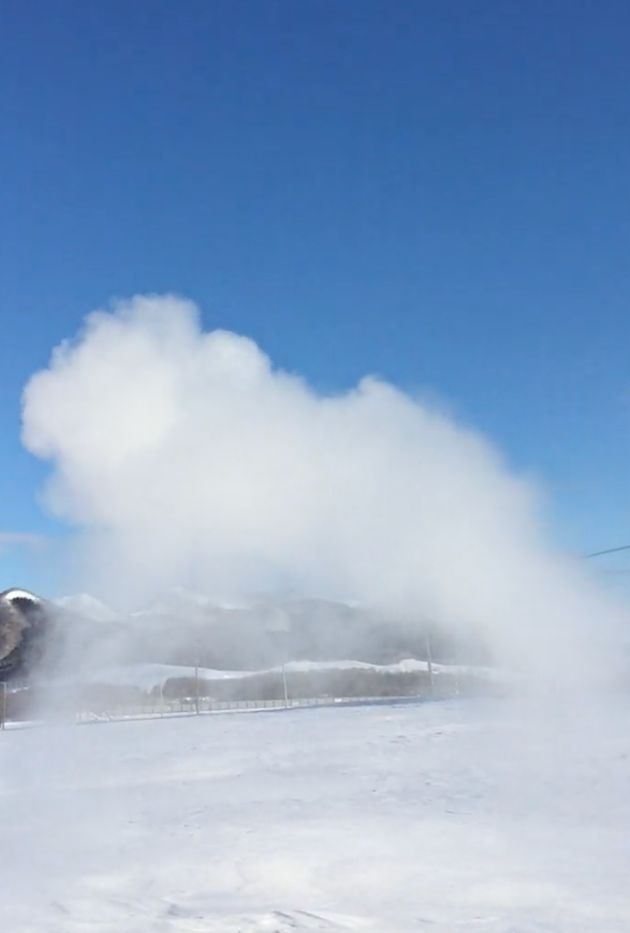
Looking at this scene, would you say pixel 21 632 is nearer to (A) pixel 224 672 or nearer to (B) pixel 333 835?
(A) pixel 224 672

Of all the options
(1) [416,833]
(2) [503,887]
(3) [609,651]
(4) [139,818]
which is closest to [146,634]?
(3) [609,651]

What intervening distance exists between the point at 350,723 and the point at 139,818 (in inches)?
452

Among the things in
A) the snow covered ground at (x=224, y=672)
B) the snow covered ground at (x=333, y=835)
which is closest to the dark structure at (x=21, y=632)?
the snow covered ground at (x=224, y=672)

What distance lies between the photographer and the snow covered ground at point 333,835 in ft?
24.0

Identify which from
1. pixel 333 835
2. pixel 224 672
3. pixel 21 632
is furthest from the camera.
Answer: pixel 224 672

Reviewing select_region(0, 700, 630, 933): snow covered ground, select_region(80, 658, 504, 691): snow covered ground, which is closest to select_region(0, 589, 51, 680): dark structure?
select_region(80, 658, 504, 691): snow covered ground

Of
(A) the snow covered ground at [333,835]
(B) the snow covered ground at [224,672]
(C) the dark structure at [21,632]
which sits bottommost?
(A) the snow covered ground at [333,835]

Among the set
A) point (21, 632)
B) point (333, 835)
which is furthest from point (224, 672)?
point (333, 835)

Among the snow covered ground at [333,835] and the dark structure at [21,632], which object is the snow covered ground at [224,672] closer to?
the dark structure at [21,632]

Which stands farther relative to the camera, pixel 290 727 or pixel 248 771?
pixel 290 727

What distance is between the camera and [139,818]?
12.0 m

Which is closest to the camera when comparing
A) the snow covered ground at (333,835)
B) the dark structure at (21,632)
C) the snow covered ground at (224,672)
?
the snow covered ground at (333,835)

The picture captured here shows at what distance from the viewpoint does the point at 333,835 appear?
1013 centimetres

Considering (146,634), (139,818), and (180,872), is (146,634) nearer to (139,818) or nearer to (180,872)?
(139,818)
